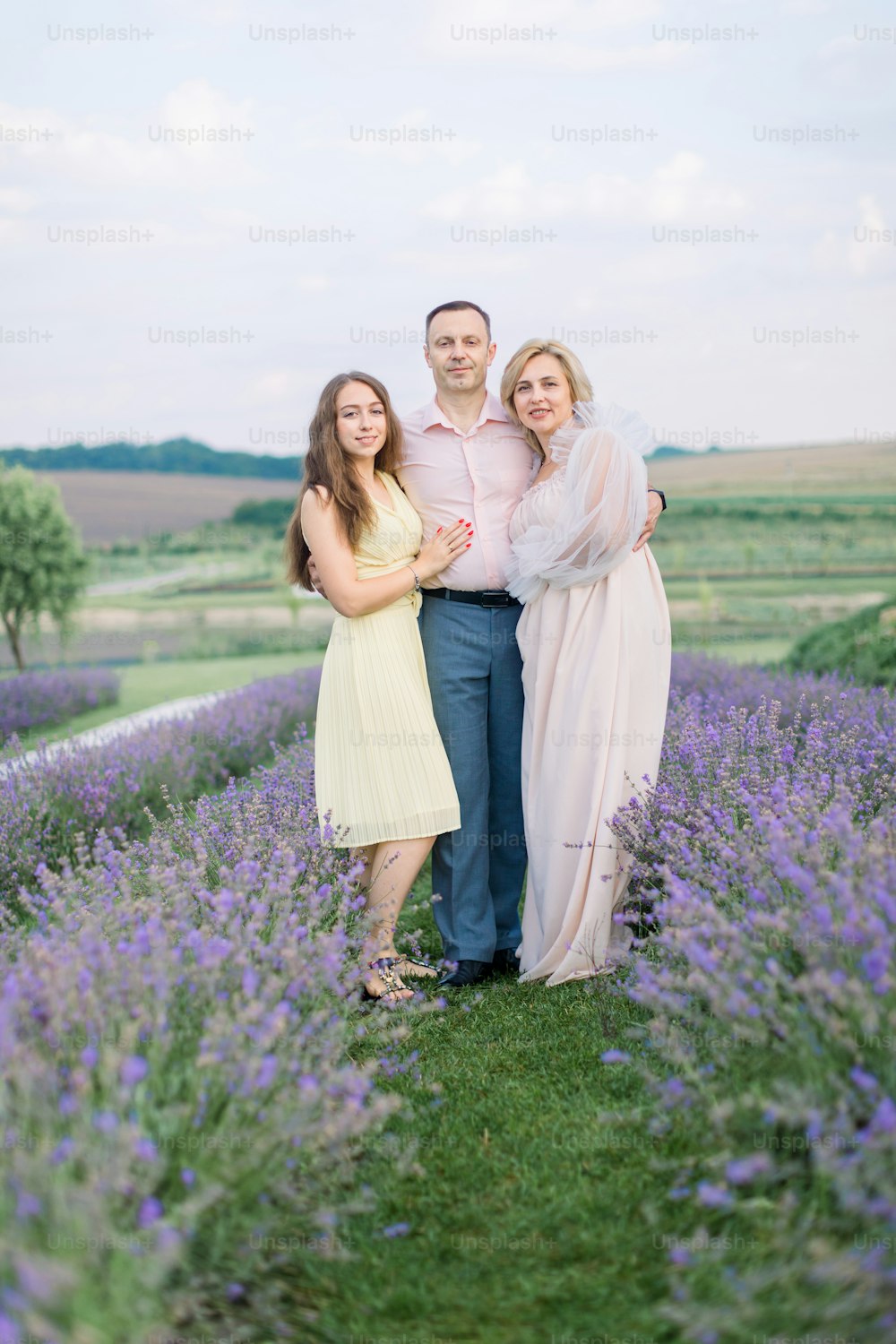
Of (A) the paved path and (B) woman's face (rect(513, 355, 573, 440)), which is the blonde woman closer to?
(B) woman's face (rect(513, 355, 573, 440))

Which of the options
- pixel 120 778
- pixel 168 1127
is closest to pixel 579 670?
pixel 168 1127

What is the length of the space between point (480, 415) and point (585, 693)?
1.12 meters

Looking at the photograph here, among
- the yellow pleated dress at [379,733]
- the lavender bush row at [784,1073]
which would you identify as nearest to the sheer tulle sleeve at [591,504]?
the yellow pleated dress at [379,733]

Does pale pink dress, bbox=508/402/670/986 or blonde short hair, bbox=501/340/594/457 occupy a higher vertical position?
blonde short hair, bbox=501/340/594/457

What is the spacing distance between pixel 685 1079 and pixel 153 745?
16.4 feet

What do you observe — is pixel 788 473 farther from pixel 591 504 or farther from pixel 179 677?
pixel 591 504

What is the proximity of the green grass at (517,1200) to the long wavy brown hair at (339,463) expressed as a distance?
67.3 inches

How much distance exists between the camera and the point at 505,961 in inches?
169

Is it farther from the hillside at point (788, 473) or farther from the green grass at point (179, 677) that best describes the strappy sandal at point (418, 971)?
the hillside at point (788, 473)

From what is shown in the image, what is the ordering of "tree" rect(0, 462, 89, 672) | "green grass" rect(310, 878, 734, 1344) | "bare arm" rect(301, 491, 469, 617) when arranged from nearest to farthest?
1. "green grass" rect(310, 878, 734, 1344)
2. "bare arm" rect(301, 491, 469, 617)
3. "tree" rect(0, 462, 89, 672)

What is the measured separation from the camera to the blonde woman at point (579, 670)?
3793 millimetres

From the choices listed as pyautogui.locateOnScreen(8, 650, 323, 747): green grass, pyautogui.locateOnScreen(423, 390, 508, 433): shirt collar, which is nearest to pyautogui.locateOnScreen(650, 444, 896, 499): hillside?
pyautogui.locateOnScreen(8, 650, 323, 747): green grass

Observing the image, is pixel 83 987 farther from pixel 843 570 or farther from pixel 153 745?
pixel 843 570

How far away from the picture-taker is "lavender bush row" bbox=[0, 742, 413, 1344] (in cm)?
165
